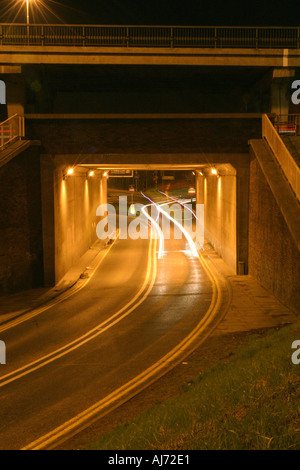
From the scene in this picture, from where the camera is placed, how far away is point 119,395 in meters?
10.8

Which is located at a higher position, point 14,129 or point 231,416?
point 14,129

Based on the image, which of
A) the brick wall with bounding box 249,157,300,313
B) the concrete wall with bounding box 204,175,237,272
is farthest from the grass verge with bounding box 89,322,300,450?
the concrete wall with bounding box 204,175,237,272

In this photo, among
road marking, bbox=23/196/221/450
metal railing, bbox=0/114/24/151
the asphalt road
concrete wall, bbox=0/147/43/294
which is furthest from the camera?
metal railing, bbox=0/114/24/151

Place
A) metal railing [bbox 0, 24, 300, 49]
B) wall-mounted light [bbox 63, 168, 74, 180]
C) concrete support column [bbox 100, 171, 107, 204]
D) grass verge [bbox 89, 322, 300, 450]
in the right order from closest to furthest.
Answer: grass verge [bbox 89, 322, 300, 450]
wall-mounted light [bbox 63, 168, 74, 180]
metal railing [bbox 0, 24, 300, 49]
concrete support column [bbox 100, 171, 107, 204]

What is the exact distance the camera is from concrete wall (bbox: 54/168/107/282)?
2403 centimetres

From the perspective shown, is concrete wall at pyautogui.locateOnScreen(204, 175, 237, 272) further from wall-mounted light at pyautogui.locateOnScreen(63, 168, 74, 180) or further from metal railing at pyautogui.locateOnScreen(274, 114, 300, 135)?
wall-mounted light at pyautogui.locateOnScreen(63, 168, 74, 180)

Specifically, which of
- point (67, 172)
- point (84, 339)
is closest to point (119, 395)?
point (84, 339)

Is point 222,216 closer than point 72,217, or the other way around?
point 72,217

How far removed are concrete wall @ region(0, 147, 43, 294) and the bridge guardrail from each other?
11.1 metres

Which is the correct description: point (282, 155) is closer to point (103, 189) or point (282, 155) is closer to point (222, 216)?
point (222, 216)

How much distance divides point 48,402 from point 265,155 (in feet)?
50.4

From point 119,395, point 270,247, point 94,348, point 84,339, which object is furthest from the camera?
point 270,247

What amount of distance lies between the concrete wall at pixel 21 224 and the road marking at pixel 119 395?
922cm

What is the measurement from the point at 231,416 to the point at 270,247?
13.4 metres
